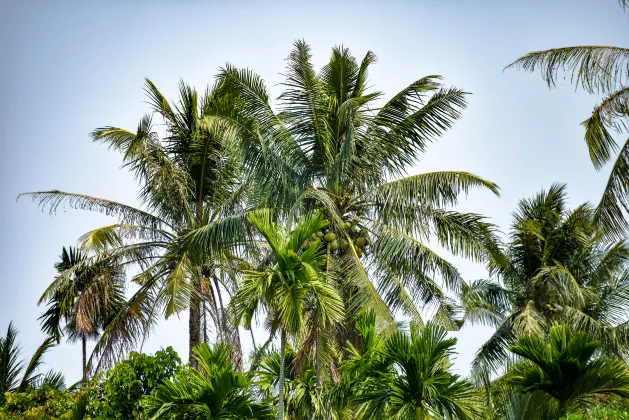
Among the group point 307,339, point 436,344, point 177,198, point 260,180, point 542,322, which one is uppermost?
point 177,198

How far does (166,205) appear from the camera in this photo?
22.3m

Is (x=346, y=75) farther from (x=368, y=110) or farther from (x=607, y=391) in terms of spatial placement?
(x=607, y=391)

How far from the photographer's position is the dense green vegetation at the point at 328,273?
1343cm

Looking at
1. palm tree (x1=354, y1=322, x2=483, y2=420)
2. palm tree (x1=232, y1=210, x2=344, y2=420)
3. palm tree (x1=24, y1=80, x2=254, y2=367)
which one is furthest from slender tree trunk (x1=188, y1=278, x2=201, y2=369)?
palm tree (x1=354, y1=322, x2=483, y2=420)

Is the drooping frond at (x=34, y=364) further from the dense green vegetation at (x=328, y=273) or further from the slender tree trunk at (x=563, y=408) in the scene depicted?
the slender tree trunk at (x=563, y=408)

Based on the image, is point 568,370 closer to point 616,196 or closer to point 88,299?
point 616,196

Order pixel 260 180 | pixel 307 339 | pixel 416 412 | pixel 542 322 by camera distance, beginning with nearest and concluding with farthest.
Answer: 1. pixel 416 412
2. pixel 307 339
3. pixel 260 180
4. pixel 542 322

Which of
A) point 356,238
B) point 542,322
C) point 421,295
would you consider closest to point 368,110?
point 356,238

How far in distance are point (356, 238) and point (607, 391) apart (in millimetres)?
6706

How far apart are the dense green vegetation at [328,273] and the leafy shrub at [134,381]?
0.04 metres

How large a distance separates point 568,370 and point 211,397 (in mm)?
5397

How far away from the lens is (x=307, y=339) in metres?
17.1

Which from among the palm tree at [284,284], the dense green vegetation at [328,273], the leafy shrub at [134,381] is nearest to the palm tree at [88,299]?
the dense green vegetation at [328,273]

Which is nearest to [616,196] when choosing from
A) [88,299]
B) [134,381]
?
[134,381]
